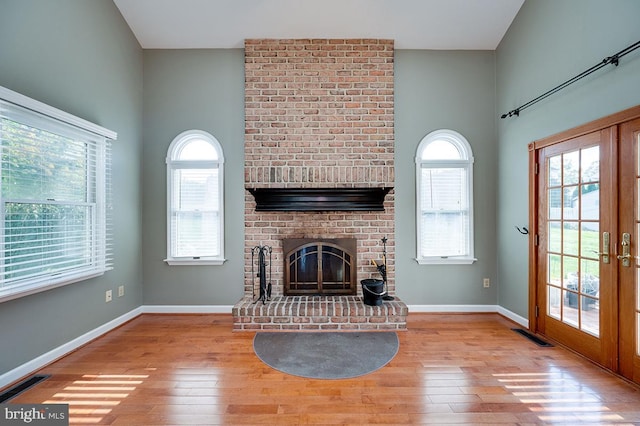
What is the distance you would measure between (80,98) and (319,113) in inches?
100

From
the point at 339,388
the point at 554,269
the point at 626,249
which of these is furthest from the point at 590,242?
the point at 339,388

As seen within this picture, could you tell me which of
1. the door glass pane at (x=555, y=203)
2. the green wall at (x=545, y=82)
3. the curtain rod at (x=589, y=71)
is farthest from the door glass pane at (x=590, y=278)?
the curtain rod at (x=589, y=71)

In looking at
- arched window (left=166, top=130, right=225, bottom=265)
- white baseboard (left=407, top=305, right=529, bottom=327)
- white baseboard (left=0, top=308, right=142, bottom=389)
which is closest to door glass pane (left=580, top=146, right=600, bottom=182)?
white baseboard (left=407, top=305, right=529, bottom=327)

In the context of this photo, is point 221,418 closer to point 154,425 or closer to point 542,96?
point 154,425

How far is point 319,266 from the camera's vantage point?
380cm

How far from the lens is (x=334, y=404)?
2.00 meters

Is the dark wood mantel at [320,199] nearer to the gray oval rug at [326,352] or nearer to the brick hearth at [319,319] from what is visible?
the brick hearth at [319,319]

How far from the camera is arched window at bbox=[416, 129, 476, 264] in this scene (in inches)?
152

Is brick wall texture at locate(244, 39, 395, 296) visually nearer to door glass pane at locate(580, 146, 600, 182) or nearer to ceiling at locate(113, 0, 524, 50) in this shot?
ceiling at locate(113, 0, 524, 50)

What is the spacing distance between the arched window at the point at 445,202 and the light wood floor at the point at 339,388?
1202mm

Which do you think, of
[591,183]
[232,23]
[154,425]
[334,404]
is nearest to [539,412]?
[334,404]

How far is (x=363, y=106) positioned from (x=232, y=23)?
1.90 metres

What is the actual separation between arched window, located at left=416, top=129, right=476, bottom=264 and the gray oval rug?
4.50ft

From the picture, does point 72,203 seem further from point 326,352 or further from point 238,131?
point 326,352
